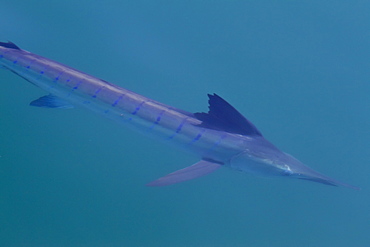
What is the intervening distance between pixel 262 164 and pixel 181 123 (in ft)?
2.67

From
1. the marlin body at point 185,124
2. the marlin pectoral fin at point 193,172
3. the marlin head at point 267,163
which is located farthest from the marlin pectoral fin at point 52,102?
the marlin head at point 267,163

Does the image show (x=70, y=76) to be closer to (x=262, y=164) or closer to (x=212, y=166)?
(x=212, y=166)

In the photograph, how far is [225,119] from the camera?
3242 mm

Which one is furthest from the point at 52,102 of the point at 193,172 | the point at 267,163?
the point at 267,163

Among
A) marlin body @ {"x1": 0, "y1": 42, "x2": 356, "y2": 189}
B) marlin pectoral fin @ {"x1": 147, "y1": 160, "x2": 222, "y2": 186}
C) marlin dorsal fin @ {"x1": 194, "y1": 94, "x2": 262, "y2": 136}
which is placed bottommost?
marlin pectoral fin @ {"x1": 147, "y1": 160, "x2": 222, "y2": 186}

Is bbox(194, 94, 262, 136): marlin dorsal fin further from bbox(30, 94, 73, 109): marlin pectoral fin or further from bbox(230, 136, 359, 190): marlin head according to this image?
bbox(30, 94, 73, 109): marlin pectoral fin

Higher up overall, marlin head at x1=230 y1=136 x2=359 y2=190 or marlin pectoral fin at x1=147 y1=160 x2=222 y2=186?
marlin head at x1=230 y1=136 x2=359 y2=190

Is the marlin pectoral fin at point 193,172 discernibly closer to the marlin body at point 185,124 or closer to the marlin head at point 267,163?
the marlin body at point 185,124

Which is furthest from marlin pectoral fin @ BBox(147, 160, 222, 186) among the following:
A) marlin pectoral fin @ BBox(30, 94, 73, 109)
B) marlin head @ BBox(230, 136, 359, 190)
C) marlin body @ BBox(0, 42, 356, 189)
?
marlin pectoral fin @ BBox(30, 94, 73, 109)

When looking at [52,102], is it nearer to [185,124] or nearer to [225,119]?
[185,124]

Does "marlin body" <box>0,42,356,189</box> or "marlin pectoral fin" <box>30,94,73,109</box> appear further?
"marlin pectoral fin" <box>30,94,73,109</box>

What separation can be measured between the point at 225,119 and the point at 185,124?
37 centimetres

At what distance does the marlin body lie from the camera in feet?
10.5

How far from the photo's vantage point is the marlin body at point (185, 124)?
3189 millimetres
